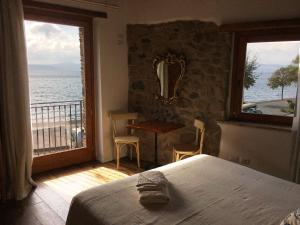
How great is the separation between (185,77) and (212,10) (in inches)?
35.4

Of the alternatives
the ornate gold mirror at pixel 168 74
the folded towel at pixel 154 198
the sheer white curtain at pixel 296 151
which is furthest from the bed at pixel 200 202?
the ornate gold mirror at pixel 168 74

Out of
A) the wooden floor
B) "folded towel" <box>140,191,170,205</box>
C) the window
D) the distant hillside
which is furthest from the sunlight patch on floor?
the window

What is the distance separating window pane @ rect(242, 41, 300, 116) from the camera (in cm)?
281

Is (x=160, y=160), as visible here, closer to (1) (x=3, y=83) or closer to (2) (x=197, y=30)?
(2) (x=197, y=30)

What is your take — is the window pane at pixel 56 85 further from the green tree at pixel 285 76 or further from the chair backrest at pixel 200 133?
the green tree at pixel 285 76

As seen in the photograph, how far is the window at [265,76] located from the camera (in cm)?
281

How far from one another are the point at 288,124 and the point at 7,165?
3137 millimetres

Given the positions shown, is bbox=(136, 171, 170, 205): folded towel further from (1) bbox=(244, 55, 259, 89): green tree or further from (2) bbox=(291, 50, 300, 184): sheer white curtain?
(1) bbox=(244, 55, 259, 89): green tree

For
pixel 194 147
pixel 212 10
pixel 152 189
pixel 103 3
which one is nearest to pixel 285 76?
pixel 212 10

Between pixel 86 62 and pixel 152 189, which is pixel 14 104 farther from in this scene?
pixel 152 189

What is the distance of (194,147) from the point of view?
330 cm

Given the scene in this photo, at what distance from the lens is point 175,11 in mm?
3457

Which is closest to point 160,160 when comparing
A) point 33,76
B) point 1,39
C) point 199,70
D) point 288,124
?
point 199,70

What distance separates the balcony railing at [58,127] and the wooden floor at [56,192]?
1.27 ft
